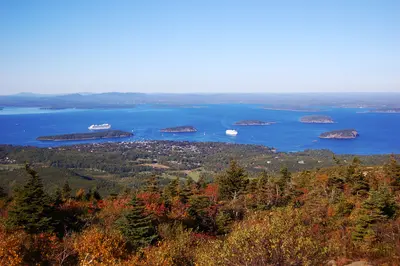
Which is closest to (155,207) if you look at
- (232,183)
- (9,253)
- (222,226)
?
(222,226)

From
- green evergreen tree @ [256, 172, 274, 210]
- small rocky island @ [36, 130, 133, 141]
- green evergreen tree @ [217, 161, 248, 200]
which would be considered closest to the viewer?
green evergreen tree @ [256, 172, 274, 210]

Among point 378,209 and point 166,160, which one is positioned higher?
point 378,209

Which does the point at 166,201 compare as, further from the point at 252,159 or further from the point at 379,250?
the point at 252,159

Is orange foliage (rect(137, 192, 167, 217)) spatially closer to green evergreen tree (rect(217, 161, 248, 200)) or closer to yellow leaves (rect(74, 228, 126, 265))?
yellow leaves (rect(74, 228, 126, 265))

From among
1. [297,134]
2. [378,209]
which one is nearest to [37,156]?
[378,209]

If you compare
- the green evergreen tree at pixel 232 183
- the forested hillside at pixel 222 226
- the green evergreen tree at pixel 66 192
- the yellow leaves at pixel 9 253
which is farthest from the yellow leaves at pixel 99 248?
the green evergreen tree at pixel 66 192

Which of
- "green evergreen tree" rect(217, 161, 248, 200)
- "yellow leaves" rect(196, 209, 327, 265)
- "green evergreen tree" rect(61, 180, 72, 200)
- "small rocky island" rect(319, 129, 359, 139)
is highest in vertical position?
"yellow leaves" rect(196, 209, 327, 265)

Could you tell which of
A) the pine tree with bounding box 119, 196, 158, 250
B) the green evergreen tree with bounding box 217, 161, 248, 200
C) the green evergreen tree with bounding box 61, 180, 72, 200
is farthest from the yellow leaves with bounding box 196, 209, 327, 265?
the green evergreen tree with bounding box 61, 180, 72, 200
